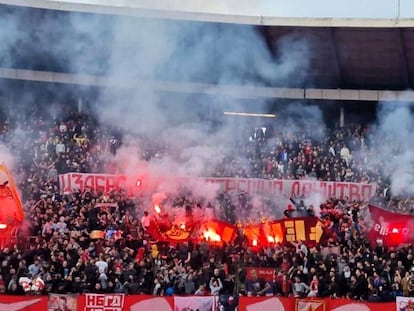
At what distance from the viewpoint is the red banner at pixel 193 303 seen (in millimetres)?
8766

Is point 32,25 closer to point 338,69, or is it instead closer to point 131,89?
point 131,89

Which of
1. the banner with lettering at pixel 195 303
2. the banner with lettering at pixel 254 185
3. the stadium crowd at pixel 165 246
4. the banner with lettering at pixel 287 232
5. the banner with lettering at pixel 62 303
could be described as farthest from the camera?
the banner with lettering at pixel 254 185

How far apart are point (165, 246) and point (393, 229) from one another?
10.2 ft

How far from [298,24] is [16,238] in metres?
6.43

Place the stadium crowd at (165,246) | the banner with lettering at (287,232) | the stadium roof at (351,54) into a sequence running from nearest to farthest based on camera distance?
the stadium crowd at (165,246)
the banner with lettering at (287,232)
the stadium roof at (351,54)

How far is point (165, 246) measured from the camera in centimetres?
1121

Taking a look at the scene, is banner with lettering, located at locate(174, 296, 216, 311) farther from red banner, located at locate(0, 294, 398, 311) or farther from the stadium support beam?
the stadium support beam

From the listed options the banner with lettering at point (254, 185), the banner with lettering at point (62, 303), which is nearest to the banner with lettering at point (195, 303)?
the banner with lettering at point (62, 303)

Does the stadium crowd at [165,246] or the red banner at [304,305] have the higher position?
the stadium crowd at [165,246]

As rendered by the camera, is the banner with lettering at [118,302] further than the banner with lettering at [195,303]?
No

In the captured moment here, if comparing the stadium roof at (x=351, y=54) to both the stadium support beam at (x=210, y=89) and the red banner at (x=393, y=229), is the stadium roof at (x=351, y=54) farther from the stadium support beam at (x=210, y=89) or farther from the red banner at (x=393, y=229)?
the red banner at (x=393, y=229)

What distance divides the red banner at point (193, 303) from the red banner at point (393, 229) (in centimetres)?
261

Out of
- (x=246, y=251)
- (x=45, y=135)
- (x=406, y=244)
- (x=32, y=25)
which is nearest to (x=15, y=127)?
(x=45, y=135)

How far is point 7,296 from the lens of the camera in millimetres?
8570
